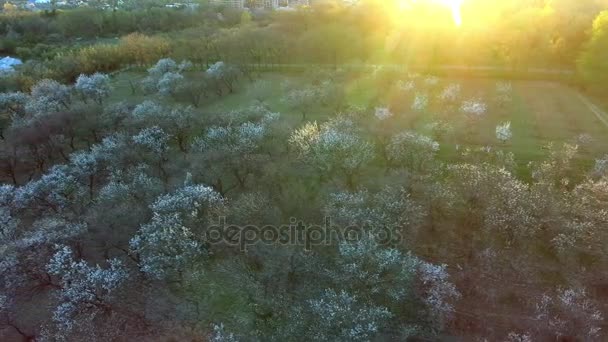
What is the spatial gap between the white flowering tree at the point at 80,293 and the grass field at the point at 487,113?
26.9m

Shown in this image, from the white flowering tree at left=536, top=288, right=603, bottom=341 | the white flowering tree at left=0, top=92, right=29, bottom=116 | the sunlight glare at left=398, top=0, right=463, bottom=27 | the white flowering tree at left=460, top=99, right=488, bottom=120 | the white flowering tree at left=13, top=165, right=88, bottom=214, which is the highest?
the sunlight glare at left=398, top=0, right=463, bottom=27

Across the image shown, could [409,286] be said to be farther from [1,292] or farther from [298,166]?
[1,292]

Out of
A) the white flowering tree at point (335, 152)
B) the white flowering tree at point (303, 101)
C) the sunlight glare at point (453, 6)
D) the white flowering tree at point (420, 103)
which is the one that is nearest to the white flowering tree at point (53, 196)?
the white flowering tree at point (335, 152)

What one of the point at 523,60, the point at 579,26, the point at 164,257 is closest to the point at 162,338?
the point at 164,257

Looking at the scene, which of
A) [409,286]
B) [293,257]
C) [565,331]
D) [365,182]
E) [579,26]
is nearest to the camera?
[565,331]

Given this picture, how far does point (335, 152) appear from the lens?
36.5m

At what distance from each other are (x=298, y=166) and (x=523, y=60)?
1924 inches

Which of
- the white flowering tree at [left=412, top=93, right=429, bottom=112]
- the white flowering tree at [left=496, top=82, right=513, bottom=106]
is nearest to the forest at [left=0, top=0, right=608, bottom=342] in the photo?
the white flowering tree at [left=412, top=93, right=429, bottom=112]

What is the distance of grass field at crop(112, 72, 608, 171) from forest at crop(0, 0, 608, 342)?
399 mm

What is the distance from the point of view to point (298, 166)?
38.8 m

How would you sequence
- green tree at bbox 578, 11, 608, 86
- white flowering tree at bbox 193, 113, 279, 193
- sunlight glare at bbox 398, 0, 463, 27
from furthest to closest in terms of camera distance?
1. sunlight glare at bbox 398, 0, 463, 27
2. green tree at bbox 578, 11, 608, 86
3. white flowering tree at bbox 193, 113, 279, 193

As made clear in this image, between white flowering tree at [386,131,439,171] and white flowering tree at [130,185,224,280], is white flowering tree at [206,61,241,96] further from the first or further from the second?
white flowering tree at [130,185,224,280]

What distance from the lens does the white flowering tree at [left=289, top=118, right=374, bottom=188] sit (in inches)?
1433

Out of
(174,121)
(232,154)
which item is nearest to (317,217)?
(232,154)
